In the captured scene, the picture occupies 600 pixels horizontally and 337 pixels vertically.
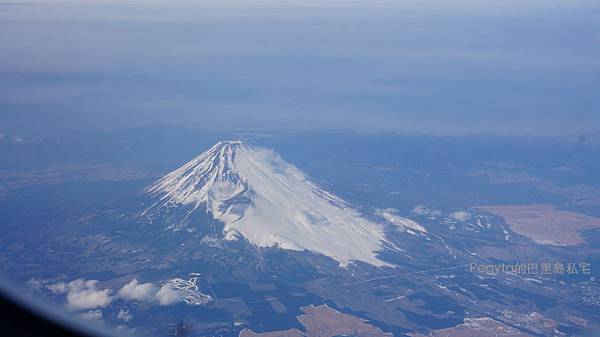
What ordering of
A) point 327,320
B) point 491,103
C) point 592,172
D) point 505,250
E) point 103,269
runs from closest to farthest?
point 327,320, point 103,269, point 505,250, point 592,172, point 491,103

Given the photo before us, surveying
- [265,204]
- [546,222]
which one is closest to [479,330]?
[265,204]

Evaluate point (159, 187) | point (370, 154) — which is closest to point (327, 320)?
point (159, 187)

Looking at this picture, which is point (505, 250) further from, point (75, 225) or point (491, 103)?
point (491, 103)

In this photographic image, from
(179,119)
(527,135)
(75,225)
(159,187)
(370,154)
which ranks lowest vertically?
(75,225)

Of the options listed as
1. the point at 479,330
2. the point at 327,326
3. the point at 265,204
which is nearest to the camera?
the point at 327,326

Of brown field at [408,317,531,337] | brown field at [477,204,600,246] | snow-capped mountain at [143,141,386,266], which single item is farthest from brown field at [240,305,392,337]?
brown field at [477,204,600,246]

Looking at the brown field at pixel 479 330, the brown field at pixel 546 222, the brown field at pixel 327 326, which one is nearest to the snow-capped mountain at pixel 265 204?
the brown field at pixel 327 326

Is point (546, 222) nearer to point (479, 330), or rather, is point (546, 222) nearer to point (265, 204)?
point (265, 204)
